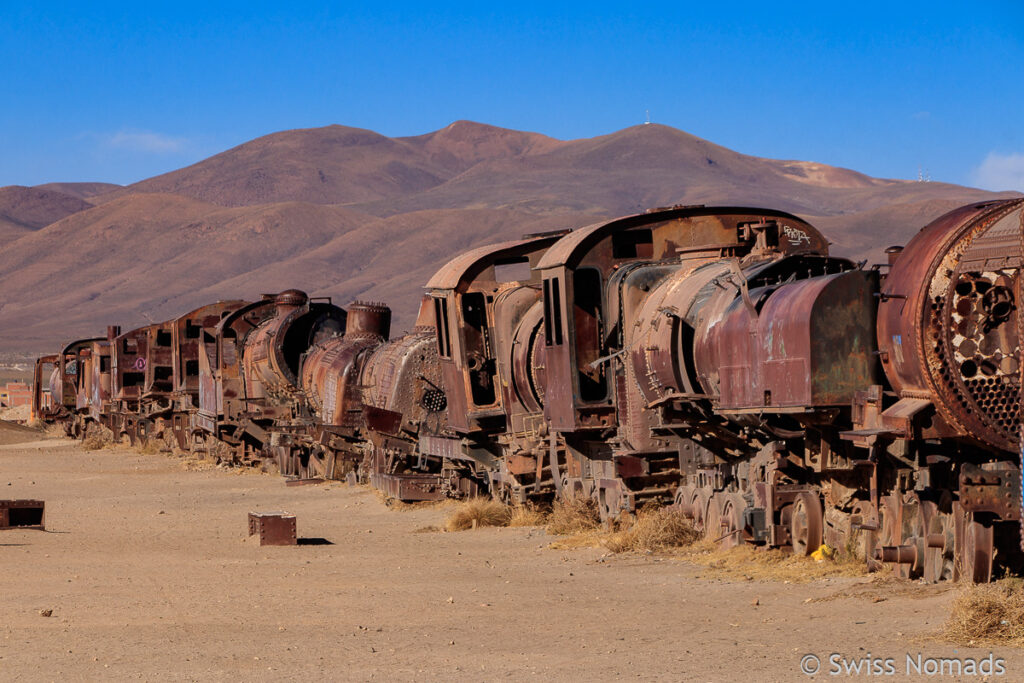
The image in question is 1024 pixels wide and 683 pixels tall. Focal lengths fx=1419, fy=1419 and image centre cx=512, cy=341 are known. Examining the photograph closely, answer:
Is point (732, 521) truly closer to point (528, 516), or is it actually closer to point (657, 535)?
point (657, 535)

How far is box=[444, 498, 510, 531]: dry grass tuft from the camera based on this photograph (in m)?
16.8

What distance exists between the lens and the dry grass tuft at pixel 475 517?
663 inches

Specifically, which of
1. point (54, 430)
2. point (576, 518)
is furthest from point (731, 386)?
point (54, 430)

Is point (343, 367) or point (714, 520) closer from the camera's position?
point (714, 520)

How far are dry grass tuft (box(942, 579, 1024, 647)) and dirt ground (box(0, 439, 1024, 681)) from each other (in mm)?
194

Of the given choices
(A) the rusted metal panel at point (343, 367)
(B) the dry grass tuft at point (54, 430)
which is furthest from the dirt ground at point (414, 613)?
(B) the dry grass tuft at point (54, 430)

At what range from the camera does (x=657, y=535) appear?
13367 mm

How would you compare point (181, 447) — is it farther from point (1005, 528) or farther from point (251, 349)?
point (1005, 528)

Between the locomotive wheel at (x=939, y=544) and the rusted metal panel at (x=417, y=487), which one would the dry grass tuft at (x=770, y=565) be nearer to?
the locomotive wheel at (x=939, y=544)

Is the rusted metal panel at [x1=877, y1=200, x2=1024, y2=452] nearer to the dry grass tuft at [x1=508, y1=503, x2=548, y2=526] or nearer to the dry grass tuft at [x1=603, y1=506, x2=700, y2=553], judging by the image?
the dry grass tuft at [x1=603, y1=506, x2=700, y2=553]

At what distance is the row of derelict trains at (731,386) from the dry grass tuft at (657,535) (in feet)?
0.61

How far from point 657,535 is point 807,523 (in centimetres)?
227

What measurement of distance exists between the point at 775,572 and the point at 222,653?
461cm

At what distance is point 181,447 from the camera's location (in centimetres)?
3847
